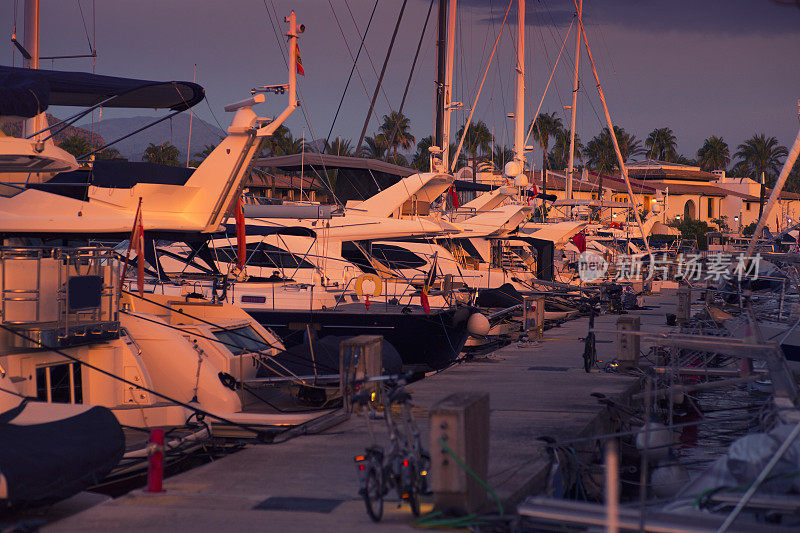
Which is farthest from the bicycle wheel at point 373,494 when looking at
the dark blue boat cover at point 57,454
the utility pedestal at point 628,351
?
the utility pedestal at point 628,351

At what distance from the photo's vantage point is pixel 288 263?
76.4 feet

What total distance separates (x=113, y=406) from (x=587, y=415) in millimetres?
6789

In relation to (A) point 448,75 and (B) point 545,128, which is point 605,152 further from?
(A) point 448,75

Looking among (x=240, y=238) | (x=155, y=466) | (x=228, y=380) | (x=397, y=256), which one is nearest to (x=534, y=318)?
(x=397, y=256)

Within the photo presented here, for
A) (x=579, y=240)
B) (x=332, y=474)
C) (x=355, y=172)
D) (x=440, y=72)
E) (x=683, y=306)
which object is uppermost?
(x=440, y=72)

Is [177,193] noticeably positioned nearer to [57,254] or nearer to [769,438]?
[57,254]

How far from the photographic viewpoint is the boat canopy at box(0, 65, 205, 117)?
11320mm

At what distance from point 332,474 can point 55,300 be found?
4865 mm

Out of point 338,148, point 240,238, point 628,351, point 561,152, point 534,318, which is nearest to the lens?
point 240,238

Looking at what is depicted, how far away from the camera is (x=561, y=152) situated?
364ft

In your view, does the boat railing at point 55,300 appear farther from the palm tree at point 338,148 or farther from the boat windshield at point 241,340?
the palm tree at point 338,148

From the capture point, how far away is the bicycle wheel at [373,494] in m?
7.65

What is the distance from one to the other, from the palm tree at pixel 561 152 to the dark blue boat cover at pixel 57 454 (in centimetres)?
9902

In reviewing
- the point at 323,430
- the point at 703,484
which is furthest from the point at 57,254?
the point at 703,484
